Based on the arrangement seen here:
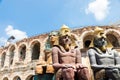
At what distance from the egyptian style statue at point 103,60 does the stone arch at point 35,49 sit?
28508mm

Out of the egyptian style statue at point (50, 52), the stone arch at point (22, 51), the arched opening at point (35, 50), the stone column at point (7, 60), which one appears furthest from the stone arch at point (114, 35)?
the egyptian style statue at point (50, 52)

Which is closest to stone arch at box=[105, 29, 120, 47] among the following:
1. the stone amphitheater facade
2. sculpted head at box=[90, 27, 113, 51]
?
the stone amphitheater facade

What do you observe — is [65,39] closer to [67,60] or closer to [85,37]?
[67,60]

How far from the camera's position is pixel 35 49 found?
36.0 m

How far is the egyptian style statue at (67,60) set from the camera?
497 centimetres

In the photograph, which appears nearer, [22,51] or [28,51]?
[28,51]

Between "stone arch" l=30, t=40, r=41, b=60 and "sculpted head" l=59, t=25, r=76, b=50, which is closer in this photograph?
"sculpted head" l=59, t=25, r=76, b=50

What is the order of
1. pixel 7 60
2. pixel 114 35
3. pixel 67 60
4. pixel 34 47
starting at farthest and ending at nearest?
pixel 7 60 → pixel 34 47 → pixel 114 35 → pixel 67 60

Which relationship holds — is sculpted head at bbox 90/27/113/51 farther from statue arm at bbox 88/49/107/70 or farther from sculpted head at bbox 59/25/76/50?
sculpted head at bbox 59/25/76/50

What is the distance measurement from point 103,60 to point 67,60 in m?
0.78

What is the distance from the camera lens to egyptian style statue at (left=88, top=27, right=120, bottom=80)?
5355 mm

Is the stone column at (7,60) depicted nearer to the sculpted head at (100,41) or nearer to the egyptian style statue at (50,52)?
the egyptian style statue at (50,52)

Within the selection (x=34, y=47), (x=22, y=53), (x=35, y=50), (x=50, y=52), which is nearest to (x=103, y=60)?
(x=50, y=52)

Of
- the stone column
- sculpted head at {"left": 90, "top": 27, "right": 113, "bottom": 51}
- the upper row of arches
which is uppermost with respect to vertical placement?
the upper row of arches
